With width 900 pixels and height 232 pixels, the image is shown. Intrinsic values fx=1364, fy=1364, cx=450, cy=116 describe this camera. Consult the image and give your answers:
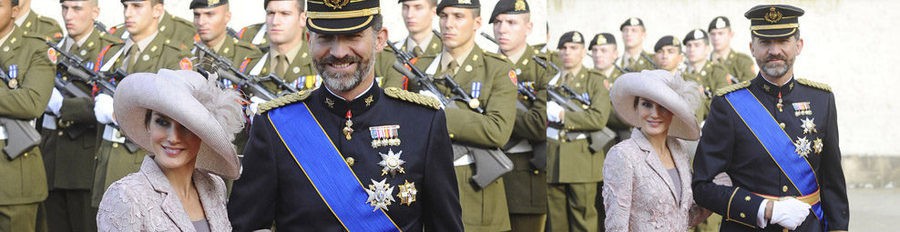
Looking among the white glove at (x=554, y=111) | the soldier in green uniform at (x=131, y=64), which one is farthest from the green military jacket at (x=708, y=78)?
Answer: the soldier in green uniform at (x=131, y=64)

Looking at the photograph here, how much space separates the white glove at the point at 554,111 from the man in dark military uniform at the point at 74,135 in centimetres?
298

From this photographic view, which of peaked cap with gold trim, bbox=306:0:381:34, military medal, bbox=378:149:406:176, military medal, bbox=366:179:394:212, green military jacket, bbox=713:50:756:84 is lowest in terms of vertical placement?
green military jacket, bbox=713:50:756:84

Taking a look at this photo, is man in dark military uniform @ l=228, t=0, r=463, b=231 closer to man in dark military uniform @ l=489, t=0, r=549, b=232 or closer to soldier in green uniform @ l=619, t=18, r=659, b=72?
man in dark military uniform @ l=489, t=0, r=549, b=232

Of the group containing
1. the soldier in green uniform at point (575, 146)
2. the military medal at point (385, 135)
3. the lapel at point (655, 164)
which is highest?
the military medal at point (385, 135)

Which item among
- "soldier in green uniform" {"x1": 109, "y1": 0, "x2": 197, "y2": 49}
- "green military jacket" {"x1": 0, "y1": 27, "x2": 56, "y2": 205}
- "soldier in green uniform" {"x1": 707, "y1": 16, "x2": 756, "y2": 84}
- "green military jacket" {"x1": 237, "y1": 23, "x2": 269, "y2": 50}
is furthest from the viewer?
"soldier in green uniform" {"x1": 707, "y1": 16, "x2": 756, "y2": 84}

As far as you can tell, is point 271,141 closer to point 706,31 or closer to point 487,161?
point 487,161

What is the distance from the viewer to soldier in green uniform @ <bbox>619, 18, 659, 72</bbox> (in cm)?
997

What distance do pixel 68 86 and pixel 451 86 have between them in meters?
2.66

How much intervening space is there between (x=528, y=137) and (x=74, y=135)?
3100 mm

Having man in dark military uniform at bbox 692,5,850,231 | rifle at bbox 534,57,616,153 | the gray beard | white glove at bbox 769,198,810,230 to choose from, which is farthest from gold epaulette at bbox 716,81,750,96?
the gray beard

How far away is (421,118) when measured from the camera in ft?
16.5

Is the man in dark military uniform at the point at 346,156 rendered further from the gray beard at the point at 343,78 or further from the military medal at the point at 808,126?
the military medal at the point at 808,126

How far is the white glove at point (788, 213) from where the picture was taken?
21.5 ft

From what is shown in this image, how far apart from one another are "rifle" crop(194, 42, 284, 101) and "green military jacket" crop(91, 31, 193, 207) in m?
0.22
